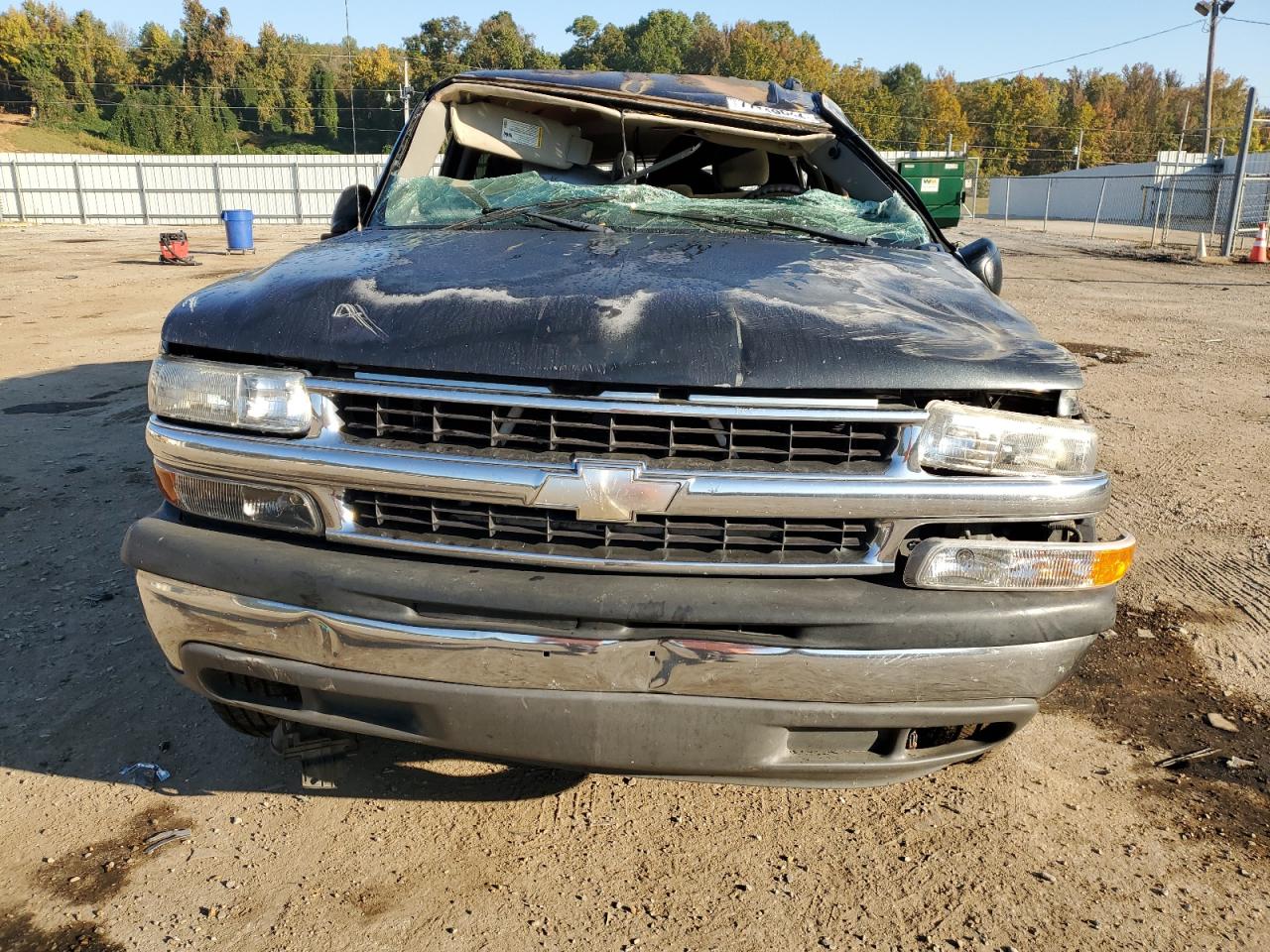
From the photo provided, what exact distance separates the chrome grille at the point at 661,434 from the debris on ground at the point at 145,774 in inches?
55.3

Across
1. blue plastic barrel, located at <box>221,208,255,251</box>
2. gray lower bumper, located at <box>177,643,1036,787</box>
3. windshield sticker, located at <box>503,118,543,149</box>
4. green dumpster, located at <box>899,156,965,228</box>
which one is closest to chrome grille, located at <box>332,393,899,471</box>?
gray lower bumper, located at <box>177,643,1036,787</box>

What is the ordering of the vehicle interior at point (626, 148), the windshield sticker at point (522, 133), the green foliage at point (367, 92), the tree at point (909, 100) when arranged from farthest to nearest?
the tree at point (909, 100) → the green foliage at point (367, 92) → the windshield sticker at point (522, 133) → the vehicle interior at point (626, 148)

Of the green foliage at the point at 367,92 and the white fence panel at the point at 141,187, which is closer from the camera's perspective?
the white fence panel at the point at 141,187

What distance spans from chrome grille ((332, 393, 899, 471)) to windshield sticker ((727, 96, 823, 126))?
6.76 ft

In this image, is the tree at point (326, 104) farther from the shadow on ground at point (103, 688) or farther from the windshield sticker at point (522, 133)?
the windshield sticker at point (522, 133)

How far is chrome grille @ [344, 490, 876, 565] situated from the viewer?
6.59 ft

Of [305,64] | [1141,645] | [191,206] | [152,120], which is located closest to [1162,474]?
[1141,645]

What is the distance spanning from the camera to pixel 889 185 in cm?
360

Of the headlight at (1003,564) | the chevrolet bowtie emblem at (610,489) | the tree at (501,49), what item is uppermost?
the tree at (501,49)

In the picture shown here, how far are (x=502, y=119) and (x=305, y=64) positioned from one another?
300 ft

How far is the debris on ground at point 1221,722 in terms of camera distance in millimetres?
2982

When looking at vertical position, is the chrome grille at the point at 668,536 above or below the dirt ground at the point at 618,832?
above

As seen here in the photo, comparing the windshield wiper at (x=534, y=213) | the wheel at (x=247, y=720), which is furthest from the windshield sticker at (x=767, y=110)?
the wheel at (x=247, y=720)

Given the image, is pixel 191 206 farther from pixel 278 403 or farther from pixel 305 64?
pixel 305 64
